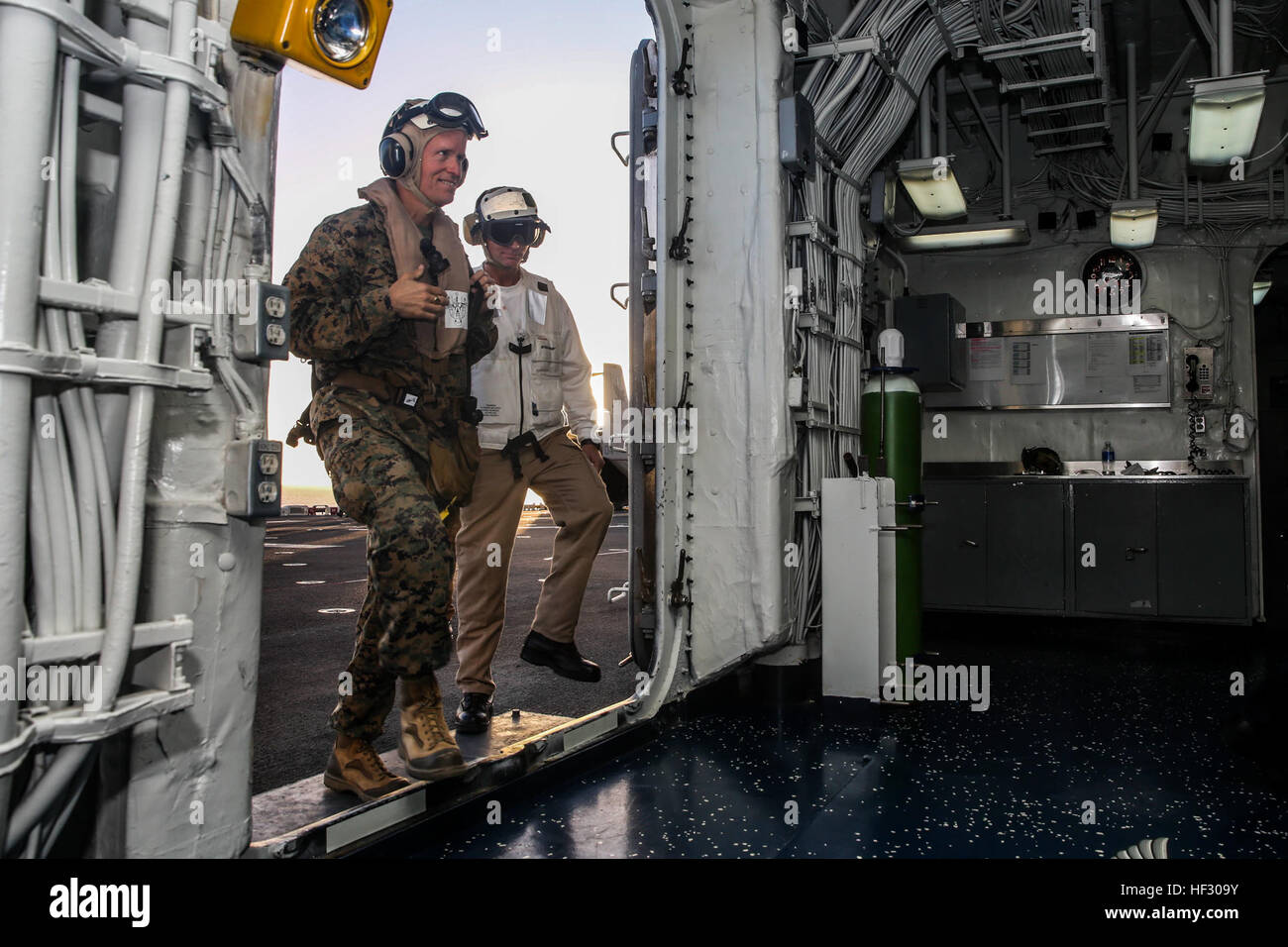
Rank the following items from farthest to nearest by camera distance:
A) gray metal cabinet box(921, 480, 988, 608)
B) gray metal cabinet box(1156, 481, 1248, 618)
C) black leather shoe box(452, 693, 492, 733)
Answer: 1. gray metal cabinet box(921, 480, 988, 608)
2. gray metal cabinet box(1156, 481, 1248, 618)
3. black leather shoe box(452, 693, 492, 733)

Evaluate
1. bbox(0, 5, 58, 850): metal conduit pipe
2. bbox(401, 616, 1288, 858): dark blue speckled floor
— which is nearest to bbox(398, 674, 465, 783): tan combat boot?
bbox(401, 616, 1288, 858): dark blue speckled floor

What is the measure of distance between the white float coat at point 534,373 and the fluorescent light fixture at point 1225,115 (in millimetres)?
3364

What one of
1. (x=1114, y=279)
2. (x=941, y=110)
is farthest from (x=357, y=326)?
(x=1114, y=279)

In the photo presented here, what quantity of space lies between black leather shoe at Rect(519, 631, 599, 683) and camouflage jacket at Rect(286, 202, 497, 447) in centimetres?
124

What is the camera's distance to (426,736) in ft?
7.97

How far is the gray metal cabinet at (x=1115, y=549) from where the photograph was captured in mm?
6004

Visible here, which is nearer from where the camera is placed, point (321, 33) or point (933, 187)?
point (321, 33)

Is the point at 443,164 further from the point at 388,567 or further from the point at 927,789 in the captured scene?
the point at 927,789

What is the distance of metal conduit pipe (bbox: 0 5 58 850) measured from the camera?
4.02 ft

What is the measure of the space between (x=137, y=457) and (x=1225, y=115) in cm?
535

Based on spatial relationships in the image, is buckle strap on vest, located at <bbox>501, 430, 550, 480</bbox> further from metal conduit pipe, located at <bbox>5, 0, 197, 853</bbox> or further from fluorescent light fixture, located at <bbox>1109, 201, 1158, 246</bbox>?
fluorescent light fixture, located at <bbox>1109, 201, 1158, 246</bbox>

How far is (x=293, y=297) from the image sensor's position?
2371 mm

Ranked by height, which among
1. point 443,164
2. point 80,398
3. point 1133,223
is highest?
point 1133,223
